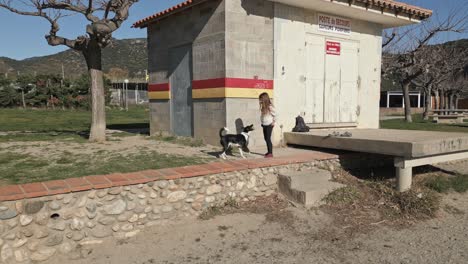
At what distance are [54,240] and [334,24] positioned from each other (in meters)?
8.39

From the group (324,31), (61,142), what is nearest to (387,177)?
(324,31)

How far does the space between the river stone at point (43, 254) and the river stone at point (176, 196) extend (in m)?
1.61

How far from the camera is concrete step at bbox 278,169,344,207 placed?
19.1ft

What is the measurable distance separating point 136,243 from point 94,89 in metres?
5.18

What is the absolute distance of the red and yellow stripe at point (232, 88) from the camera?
784 centimetres

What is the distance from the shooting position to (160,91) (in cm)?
1038

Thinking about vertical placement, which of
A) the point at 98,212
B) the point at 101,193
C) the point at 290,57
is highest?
the point at 290,57

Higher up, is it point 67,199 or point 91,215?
point 67,199

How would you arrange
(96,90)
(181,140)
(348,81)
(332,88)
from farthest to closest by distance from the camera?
(348,81) → (332,88) → (181,140) → (96,90)

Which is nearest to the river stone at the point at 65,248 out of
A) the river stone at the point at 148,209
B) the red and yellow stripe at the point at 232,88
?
the river stone at the point at 148,209

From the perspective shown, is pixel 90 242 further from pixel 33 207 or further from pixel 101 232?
pixel 33 207

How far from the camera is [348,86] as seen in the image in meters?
10.1

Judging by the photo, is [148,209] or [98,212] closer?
[98,212]

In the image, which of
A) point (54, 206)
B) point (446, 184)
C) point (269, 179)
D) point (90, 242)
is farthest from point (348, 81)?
point (54, 206)
